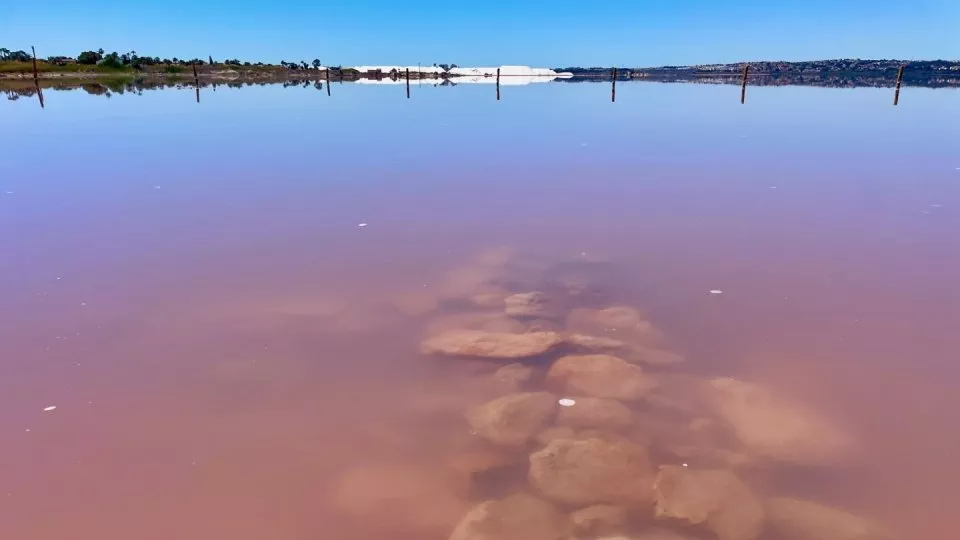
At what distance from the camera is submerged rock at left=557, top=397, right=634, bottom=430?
152 inches

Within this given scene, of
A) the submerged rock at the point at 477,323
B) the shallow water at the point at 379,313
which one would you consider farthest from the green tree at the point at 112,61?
the submerged rock at the point at 477,323

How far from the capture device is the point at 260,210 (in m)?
8.80

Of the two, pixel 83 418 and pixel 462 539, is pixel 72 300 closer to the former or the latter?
pixel 83 418

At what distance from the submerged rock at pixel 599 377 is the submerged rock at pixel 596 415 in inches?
4.5

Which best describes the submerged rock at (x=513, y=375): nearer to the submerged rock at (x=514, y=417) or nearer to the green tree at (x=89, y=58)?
the submerged rock at (x=514, y=417)

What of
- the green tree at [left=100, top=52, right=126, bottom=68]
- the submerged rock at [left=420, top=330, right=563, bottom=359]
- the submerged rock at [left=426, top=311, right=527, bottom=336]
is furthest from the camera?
the green tree at [left=100, top=52, right=126, bottom=68]

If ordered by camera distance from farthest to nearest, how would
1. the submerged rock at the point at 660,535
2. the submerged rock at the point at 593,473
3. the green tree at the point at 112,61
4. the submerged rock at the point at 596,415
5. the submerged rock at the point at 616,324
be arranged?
the green tree at the point at 112,61
the submerged rock at the point at 616,324
the submerged rock at the point at 596,415
the submerged rock at the point at 593,473
the submerged rock at the point at 660,535

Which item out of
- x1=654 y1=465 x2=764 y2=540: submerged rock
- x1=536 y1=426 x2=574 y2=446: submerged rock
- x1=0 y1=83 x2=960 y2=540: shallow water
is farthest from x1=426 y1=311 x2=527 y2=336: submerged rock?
x1=654 y1=465 x2=764 y2=540: submerged rock

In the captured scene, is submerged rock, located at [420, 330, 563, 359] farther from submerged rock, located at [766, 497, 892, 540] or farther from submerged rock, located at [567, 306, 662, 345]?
submerged rock, located at [766, 497, 892, 540]

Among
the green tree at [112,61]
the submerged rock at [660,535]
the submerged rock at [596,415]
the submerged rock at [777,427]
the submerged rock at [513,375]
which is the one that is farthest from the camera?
the green tree at [112,61]

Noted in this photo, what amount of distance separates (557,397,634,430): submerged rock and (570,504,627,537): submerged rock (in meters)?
0.74

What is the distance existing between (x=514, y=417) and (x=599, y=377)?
0.82 meters

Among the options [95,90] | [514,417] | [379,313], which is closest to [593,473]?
[514,417]

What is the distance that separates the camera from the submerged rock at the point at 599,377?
13.8 feet
